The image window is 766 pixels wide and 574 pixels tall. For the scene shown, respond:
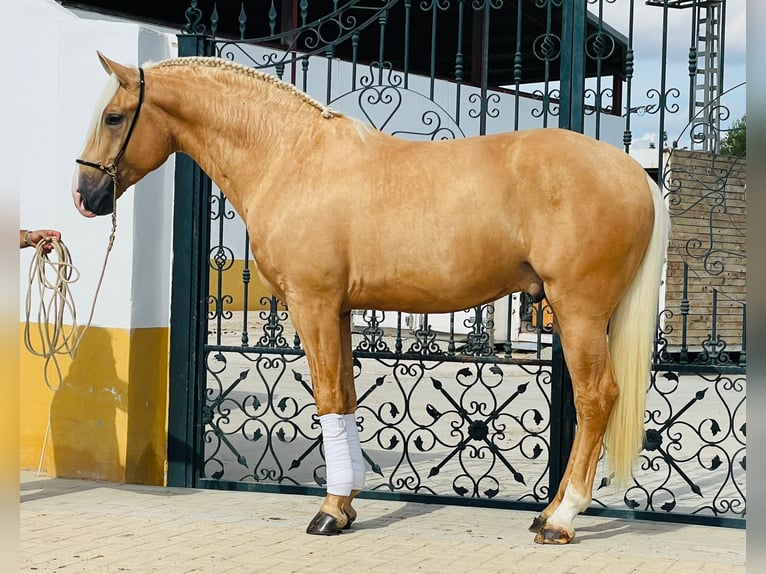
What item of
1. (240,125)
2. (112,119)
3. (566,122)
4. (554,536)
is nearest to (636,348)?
(554,536)

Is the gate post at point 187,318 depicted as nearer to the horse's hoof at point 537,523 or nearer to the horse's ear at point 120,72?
the horse's ear at point 120,72

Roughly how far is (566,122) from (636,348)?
1502 mm

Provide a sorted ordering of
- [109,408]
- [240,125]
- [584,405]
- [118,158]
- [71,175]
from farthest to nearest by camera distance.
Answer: [71,175] → [109,408] → [240,125] → [118,158] → [584,405]

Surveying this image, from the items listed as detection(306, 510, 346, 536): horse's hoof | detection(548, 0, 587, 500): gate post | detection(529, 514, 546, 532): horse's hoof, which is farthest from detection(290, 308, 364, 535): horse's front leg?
detection(548, 0, 587, 500): gate post

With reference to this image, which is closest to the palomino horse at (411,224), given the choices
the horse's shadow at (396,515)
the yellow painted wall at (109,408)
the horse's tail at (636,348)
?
the horse's tail at (636,348)

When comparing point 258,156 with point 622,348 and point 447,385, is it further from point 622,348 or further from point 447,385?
point 447,385

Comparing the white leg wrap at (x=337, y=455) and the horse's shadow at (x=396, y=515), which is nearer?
the white leg wrap at (x=337, y=455)

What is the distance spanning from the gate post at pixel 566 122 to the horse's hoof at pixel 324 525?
4.37ft

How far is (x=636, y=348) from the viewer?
4867 mm

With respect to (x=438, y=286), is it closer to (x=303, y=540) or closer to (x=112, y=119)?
(x=303, y=540)

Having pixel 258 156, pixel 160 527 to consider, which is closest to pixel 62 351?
pixel 160 527

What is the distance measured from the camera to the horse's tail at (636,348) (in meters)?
4.85

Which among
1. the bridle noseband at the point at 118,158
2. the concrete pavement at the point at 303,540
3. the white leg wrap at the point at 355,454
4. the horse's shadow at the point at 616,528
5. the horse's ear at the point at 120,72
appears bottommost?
the horse's shadow at the point at 616,528

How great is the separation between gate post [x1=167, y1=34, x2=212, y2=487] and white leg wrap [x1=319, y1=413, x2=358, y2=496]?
4.81 feet
